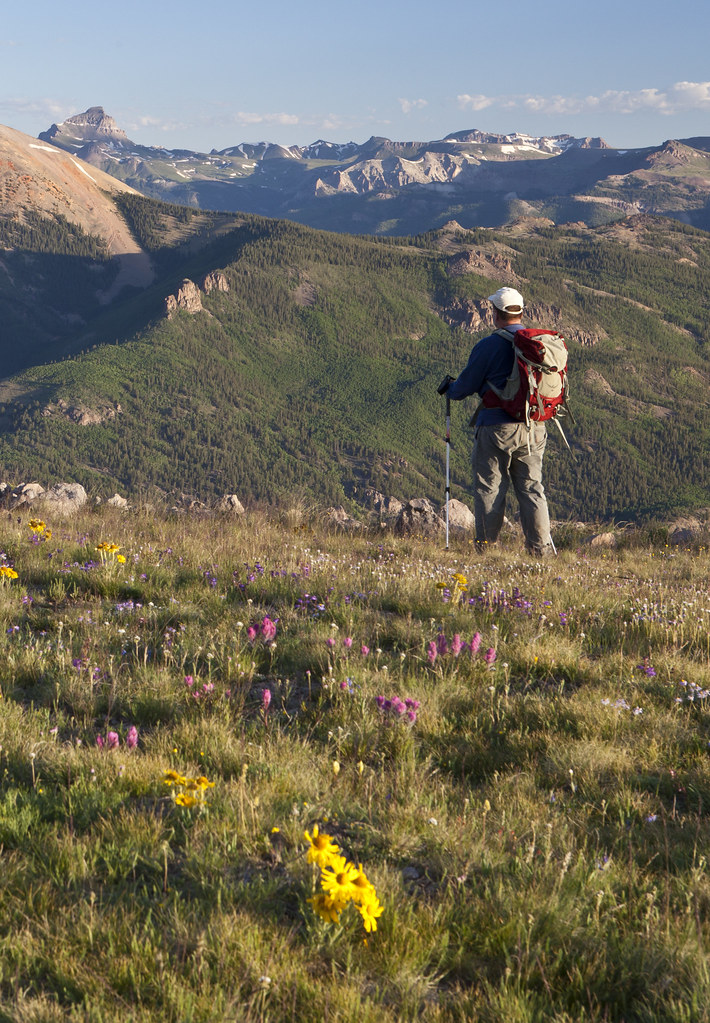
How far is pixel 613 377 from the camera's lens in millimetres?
193750

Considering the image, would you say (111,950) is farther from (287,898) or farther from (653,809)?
(653,809)

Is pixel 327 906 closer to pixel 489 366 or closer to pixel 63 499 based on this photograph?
pixel 489 366

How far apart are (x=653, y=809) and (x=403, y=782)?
38.2 inches

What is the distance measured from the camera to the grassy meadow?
1.96 m

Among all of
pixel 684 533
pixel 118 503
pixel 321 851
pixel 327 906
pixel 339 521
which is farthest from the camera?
pixel 684 533

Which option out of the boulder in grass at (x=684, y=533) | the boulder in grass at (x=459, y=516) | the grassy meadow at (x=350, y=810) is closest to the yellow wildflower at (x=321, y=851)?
the grassy meadow at (x=350, y=810)

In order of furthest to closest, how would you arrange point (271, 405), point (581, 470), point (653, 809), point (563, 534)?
point (271, 405)
point (581, 470)
point (563, 534)
point (653, 809)

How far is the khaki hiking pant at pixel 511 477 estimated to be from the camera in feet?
27.0

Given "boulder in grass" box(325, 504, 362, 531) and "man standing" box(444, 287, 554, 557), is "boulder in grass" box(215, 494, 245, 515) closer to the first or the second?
"boulder in grass" box(325, 504, 362, 531)

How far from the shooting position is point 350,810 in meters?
2.70

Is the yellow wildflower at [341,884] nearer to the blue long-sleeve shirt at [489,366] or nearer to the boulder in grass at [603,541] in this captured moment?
the blue long-sleeve shirt at [489,366]

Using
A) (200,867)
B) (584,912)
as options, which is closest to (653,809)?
(584,912)

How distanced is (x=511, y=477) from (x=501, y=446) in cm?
65

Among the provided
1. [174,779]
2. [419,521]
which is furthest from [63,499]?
[174,779]
